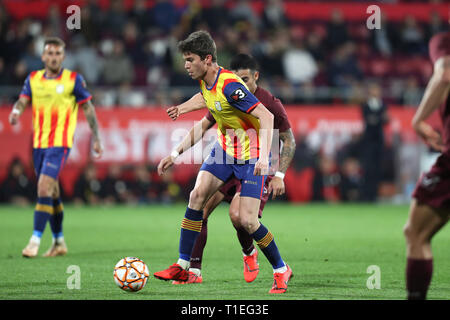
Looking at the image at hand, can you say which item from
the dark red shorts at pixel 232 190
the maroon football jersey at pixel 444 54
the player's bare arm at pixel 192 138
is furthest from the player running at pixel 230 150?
the maroon football jersey at pixel 444 54

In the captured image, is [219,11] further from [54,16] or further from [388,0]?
[388,0]

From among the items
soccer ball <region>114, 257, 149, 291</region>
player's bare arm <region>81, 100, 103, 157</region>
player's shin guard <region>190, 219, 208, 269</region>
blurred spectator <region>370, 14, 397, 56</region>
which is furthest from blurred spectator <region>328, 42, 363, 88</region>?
soccer ball <region>114, 257, 149, 291</region>

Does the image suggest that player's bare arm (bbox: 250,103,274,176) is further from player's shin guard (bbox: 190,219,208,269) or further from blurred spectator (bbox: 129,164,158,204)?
blurred spectator (bbox: 129,164,158,204)

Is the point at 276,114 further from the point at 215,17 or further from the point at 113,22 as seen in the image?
the point at 215,17

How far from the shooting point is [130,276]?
6641 millimetres

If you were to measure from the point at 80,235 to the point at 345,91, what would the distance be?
32.6ft

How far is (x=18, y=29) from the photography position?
65.5ft

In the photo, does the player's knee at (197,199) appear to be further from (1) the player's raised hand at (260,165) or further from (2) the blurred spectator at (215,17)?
(2) the blurred spectator at (215,17)

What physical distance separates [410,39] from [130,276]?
17786 mm

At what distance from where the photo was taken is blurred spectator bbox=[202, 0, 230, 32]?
68.9ft

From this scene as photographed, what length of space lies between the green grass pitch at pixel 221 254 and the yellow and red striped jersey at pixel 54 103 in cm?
151

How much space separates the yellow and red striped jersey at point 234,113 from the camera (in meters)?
6.74

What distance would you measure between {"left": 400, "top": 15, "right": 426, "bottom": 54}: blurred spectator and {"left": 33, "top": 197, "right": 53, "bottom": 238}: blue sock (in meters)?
15.5
